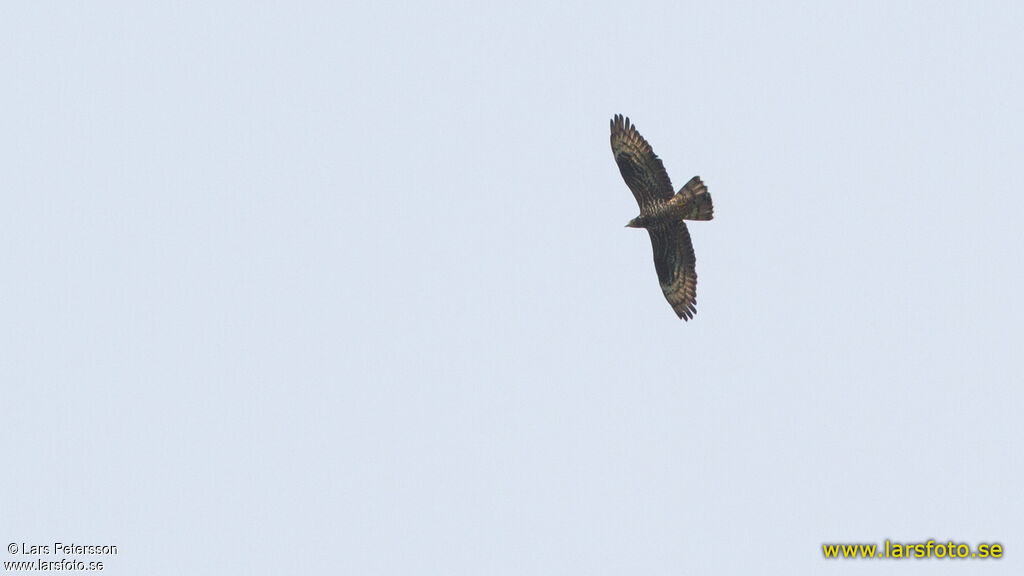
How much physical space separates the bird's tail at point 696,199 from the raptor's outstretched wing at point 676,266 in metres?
1.29

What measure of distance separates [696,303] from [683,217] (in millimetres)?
3289

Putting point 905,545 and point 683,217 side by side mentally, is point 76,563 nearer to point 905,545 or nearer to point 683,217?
point 683,217

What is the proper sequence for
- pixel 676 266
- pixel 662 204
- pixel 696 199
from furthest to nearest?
1. pixel 676 266
2. pixel 662 204
3. pixel 696 199

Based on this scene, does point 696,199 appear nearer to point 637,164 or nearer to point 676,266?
point 637,164

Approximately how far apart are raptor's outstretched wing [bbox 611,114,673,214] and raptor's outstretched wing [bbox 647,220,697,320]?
40.7 inches

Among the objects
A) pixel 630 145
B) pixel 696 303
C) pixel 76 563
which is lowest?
pixel 76 563

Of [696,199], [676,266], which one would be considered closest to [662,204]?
[696,199]

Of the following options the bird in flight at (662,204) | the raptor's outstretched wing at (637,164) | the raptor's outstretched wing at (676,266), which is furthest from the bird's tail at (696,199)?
the raptor's outstretched wing at (676,266)

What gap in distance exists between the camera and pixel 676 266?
36.1 m

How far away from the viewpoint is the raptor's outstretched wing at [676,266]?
3528 centimetres

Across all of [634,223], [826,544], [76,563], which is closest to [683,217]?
[634,223]

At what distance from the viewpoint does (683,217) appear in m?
34.0

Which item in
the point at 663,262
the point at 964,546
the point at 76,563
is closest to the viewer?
the point at 964,546

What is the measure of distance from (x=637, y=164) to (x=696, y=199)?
6.45 feet
